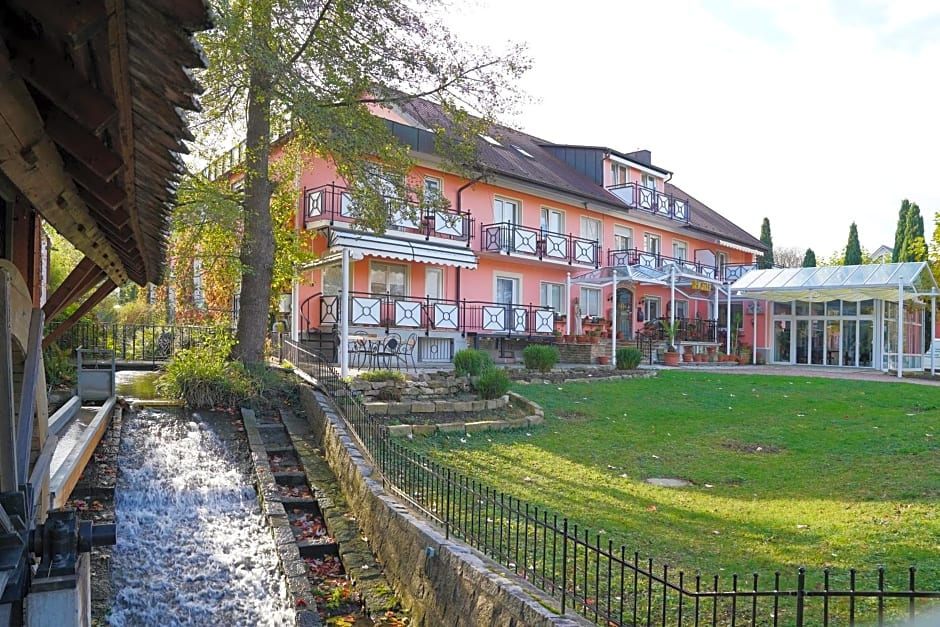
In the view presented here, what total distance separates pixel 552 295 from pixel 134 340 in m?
14.8

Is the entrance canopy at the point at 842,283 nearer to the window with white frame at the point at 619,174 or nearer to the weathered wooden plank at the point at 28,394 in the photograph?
the window with white frame at the point at 619,174

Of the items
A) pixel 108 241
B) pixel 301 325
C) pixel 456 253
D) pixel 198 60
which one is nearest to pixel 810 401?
pixel 456 253

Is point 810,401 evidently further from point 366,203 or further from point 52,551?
point 52,551

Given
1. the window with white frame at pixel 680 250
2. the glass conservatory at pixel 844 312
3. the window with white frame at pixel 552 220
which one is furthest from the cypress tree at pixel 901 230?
the window with white frame at pixel 552 220

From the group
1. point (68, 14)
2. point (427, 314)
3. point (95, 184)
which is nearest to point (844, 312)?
point (427, 314)

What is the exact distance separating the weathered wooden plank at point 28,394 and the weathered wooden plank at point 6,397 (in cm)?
14

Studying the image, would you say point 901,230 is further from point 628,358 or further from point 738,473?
point 738,473

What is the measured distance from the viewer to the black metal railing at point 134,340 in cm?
1530

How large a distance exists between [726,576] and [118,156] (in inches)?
192

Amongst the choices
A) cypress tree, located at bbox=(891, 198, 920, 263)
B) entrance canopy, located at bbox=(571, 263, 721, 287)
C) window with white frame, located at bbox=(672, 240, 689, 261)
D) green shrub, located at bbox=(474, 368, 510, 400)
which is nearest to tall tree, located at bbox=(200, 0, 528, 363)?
green shrub, located at bbox=(474, 368, 510, 400)

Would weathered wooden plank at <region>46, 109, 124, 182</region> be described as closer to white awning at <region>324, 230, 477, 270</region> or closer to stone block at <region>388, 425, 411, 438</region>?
stone block at <region>388, 425, 411, 438</region>

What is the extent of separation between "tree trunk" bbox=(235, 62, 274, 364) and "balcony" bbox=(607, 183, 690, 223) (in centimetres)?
1859

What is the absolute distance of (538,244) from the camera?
2419 cm

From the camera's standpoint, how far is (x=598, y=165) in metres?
29.7
